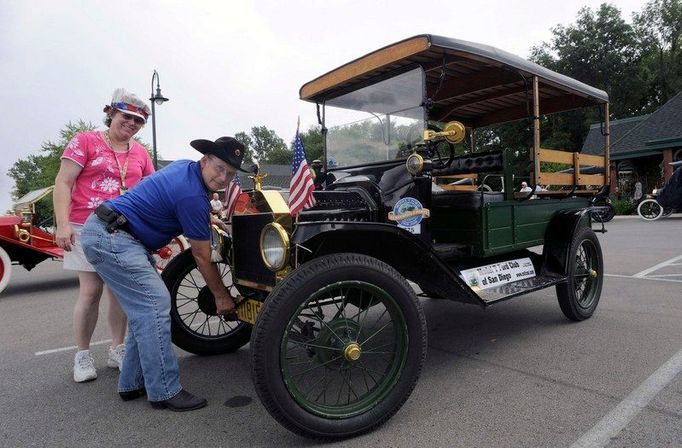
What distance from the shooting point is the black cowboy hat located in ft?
8.38

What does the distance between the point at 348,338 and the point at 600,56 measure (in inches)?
1512

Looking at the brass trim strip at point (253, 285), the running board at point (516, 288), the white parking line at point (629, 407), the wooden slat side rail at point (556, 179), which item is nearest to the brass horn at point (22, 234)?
the brass trim strip at point (253, 285)

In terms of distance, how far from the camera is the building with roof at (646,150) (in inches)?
810

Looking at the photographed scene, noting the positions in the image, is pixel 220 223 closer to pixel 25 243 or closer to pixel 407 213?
pixel 407 213

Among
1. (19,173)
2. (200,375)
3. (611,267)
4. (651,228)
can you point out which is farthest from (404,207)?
(19,173)

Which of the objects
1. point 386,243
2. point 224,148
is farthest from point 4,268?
point 386,243

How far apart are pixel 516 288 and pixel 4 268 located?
22.9 feet

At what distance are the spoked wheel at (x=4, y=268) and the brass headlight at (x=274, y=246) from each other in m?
6.00

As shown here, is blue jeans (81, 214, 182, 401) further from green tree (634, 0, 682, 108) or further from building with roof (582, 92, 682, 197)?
green tree (634, 0, 682, 108)

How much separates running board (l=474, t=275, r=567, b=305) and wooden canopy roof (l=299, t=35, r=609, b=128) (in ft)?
4.95

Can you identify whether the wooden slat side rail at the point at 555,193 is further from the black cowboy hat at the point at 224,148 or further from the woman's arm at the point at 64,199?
the woman's arm at the point at 64,199

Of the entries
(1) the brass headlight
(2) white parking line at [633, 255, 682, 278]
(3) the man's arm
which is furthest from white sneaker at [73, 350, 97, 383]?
(2) white parking line at [633, 255, 682, 278]

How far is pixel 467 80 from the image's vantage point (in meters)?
4.34

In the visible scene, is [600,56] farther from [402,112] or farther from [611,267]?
[402,112]
